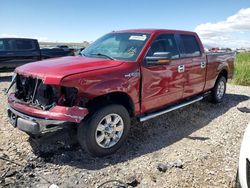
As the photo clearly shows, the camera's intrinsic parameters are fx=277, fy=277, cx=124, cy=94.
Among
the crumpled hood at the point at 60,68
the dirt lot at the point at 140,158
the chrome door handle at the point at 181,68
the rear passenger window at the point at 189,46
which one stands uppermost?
the rear passenger window at the point at 189,46

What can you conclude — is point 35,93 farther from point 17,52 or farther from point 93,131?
point 17,52

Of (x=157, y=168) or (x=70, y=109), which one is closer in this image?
(x=70, y=109)

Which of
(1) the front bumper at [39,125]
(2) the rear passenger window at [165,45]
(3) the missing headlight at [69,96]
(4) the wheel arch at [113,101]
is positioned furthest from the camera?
(2) the rear passenger window at [165,45]

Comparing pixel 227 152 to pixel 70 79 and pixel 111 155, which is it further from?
pixel 70 79

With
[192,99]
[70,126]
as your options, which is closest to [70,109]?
[70,126]

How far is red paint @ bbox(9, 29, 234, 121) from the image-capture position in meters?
3.60

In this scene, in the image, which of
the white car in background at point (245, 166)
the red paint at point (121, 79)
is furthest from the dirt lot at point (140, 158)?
the white car in background at point (245, 166)

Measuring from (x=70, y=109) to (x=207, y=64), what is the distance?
3959 mm

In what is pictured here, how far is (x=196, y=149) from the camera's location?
441cm

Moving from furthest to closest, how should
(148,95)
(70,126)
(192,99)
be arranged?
1. (192,99)
2. (148,95)
3. (70,126)

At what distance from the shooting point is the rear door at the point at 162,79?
4.57 m

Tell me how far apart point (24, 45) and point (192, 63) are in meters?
8.84

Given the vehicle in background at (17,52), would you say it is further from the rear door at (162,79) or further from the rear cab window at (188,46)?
the rear door at (162,79)

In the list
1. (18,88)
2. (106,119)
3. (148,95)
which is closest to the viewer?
(106,119)
